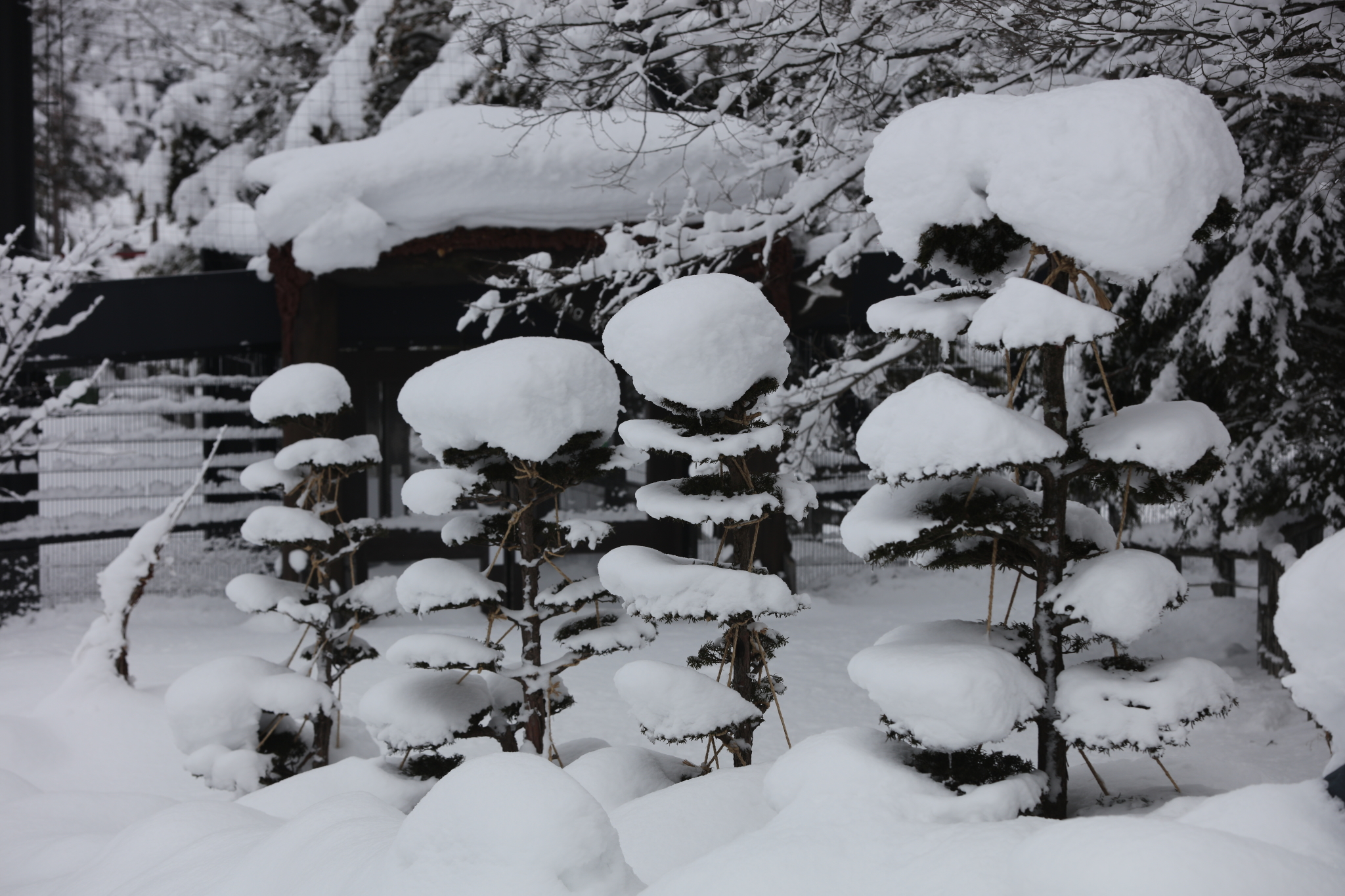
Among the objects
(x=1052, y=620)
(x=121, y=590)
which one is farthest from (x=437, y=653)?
(x=121, y=590)

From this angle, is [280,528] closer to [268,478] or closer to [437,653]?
[268,478]

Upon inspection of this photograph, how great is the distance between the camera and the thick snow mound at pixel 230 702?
4.73 meters

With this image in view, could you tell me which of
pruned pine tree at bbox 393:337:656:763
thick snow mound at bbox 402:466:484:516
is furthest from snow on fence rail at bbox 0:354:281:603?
thick snow mound at bbox 402:466:484:516

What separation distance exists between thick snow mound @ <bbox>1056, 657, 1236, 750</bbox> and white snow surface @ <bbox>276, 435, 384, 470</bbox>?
10.6 feet

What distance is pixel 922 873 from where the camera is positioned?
1995 millimetres

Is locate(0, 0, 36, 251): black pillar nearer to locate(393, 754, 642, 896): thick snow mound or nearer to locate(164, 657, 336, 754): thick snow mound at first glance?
locate(164, 657, 336, 754): thick snow mound

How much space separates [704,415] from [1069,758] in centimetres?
251

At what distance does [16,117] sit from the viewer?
29.3ft

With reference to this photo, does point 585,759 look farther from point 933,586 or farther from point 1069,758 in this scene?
point 933,586

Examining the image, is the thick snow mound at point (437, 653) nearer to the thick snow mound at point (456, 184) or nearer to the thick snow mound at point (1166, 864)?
the thick snow mound at point (1166, 864)

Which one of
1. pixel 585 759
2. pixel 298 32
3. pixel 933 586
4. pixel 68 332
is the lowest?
pixel 933 586

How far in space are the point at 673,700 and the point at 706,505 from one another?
63cm

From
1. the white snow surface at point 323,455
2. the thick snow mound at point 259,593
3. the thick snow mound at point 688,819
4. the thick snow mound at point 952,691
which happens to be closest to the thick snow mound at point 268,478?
the white snow surface at point 323,455

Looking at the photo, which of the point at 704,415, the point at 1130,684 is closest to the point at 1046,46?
the point at 704,415
